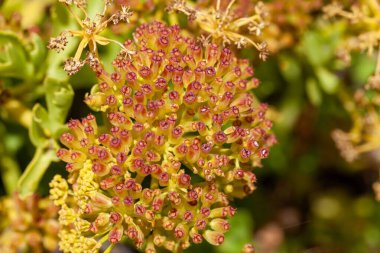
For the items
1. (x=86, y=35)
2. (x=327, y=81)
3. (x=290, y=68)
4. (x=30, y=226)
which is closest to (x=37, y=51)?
(x=86, y=35)

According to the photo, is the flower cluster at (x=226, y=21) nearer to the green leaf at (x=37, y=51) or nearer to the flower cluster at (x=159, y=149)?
the flower cluster at (x=159, y=149)

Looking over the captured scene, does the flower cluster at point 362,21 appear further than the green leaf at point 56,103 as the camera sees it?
Yes

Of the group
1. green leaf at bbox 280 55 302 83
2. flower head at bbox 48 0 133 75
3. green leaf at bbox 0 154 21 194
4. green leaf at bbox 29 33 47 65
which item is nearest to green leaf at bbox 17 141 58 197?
green leaf at bbox 0 154 21 194

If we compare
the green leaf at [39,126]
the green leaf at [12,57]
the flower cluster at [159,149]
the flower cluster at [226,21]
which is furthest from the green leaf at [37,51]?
the flower cluster at [226,21]

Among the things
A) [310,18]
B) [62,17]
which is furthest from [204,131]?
[310,18]

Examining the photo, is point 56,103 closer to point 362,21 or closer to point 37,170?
point 37,170

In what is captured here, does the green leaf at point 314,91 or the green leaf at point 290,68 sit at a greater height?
the green leaf at point 290,68
